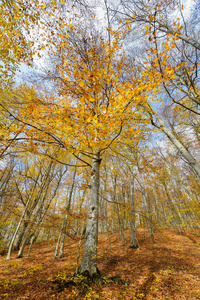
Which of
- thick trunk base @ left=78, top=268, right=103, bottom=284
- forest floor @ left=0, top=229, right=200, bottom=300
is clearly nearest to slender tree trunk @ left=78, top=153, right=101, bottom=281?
thick trunk base @ left=78, top=268, right=103, bottom=284

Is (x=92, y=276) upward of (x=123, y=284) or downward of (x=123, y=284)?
upward

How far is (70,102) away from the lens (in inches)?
206

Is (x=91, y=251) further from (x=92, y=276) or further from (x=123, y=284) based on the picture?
(x=123, y=284)

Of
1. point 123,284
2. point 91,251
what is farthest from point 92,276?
point 123,284

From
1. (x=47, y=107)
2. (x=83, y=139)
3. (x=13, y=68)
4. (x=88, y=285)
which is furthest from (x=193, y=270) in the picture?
(x=13, y=68)

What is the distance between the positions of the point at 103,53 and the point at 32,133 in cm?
395

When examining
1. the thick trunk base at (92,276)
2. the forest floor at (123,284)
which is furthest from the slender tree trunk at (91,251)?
the forest floor at (123,284)

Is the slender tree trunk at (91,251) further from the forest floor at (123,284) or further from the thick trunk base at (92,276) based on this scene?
the forest floor at (123,284)

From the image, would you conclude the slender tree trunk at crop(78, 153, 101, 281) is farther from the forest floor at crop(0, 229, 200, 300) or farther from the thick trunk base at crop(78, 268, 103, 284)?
the forest floor at crop(0, 229, 200, 300)

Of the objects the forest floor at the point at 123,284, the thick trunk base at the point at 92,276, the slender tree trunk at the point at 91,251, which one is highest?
the slender tree trunk at the point at 91,251

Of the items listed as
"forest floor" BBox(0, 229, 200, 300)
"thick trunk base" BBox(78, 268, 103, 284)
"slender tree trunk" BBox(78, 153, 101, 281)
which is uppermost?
"slender tree trunk" BBox(78, 153, 101, 281)

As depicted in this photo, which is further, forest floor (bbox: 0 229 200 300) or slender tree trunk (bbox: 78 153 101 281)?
slender tree trunk (bbox: 78 153 101 281)

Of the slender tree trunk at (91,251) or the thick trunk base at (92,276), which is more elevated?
the slender tree trunk at (91,251)

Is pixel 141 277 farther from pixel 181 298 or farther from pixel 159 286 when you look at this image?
pixel 181 298
